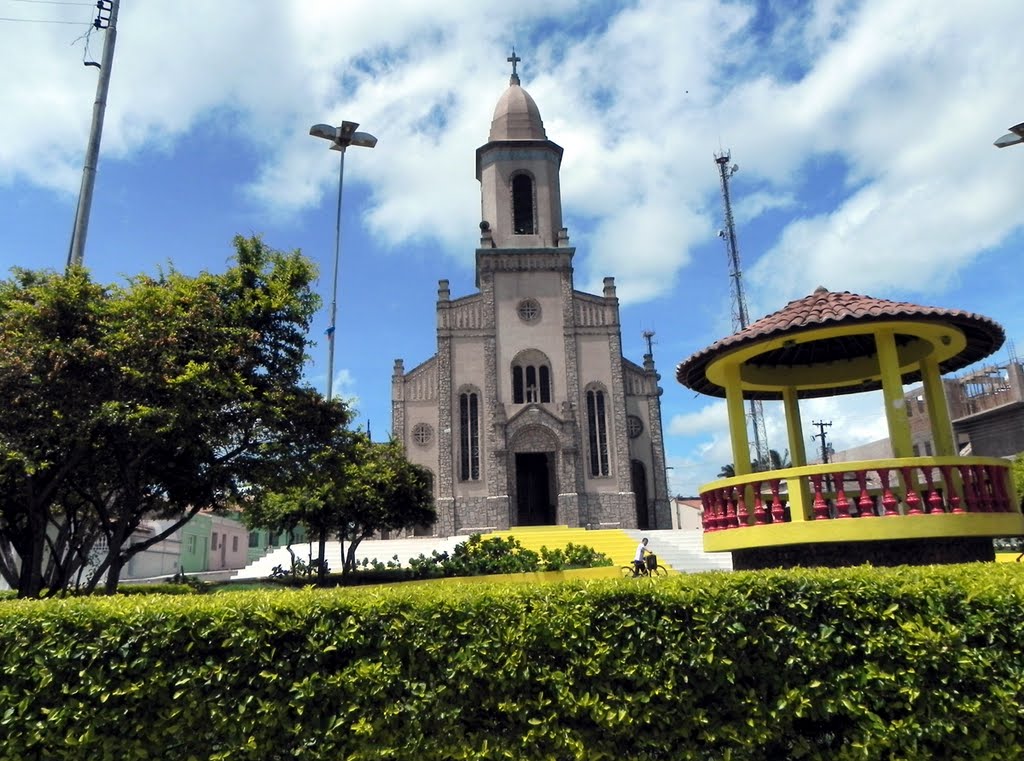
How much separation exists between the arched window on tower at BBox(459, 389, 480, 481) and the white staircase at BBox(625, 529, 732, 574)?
8020 millimetres

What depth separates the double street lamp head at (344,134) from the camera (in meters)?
21.0

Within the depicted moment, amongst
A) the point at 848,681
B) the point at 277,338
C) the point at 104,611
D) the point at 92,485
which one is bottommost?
the point at 848,681

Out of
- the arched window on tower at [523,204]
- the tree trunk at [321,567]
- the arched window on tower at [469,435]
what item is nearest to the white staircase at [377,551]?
the arched window on tower at [469,435]

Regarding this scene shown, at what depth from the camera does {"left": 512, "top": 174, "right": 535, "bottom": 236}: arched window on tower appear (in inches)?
1528

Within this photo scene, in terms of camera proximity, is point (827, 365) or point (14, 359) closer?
point (14, 359)

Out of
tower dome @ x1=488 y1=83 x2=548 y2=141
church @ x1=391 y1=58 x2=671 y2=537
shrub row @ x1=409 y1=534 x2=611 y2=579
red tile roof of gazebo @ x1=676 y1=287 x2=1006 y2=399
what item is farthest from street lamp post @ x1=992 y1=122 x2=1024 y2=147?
tower dome @ x1=488 y1=83 x2=548 y2=141

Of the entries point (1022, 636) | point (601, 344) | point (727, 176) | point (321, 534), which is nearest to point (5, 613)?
point (1022, 636)

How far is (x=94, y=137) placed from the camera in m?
10.9

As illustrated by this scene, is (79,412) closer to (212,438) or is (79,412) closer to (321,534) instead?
(212,438)

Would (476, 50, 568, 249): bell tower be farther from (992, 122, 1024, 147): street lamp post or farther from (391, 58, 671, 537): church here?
(992, 122, 1024, 147): street lamp post

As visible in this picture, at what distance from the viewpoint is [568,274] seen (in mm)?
37375

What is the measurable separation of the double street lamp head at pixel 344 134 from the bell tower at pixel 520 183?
17118mm

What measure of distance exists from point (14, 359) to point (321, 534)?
49.9 ft

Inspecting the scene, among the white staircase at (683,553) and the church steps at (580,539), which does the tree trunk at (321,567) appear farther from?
the white staircase at (683,553)
